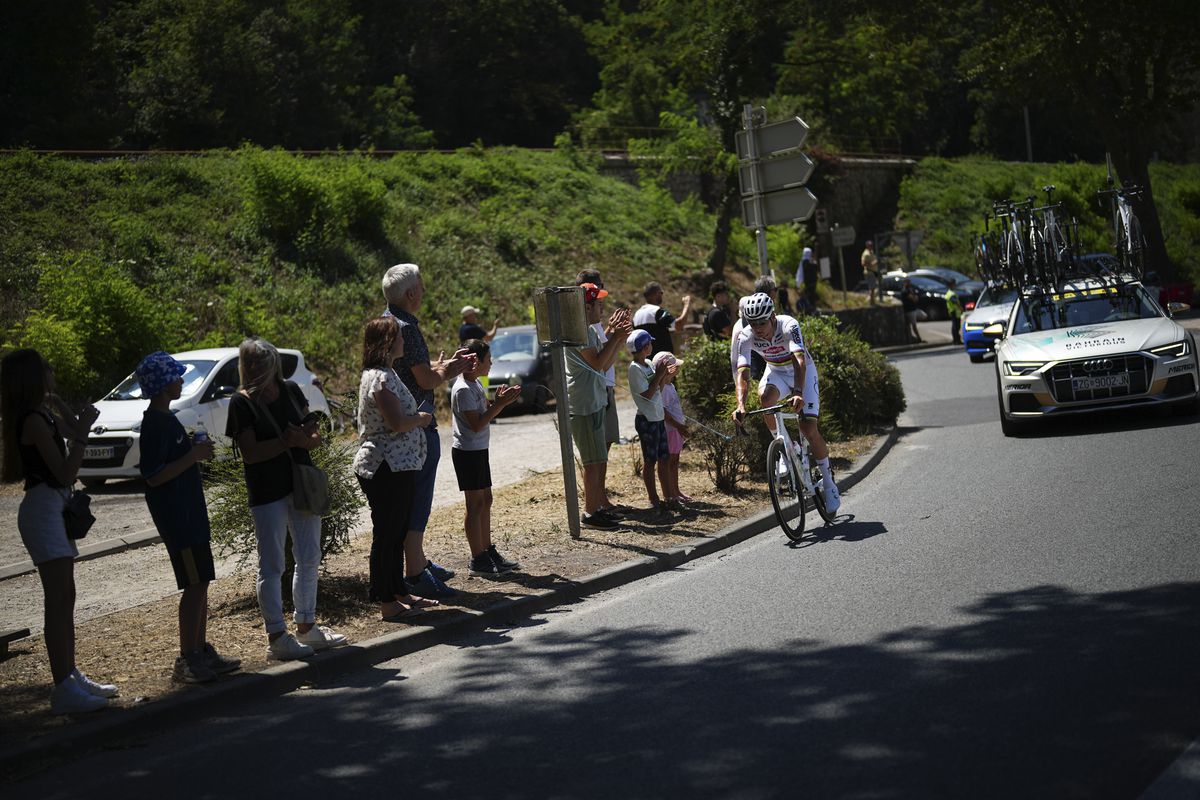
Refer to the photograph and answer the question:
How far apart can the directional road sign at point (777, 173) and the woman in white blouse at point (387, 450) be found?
312 inches

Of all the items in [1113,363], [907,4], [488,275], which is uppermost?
[907,4]

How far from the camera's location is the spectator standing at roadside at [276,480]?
7.26m

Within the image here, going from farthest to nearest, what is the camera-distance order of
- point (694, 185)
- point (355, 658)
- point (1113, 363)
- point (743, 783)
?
point (694, 185) → point (1113, 363) → point (355, 658) → point (743, 783)

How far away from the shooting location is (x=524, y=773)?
5.29m

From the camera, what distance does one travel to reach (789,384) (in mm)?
10703

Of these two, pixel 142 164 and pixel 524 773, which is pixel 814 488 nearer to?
pixel 524 773

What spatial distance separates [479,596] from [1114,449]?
23.4 ft

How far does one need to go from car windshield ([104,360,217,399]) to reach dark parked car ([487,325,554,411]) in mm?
6038

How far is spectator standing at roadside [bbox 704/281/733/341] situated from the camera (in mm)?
15047

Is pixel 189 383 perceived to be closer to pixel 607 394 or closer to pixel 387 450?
pixel 607 394

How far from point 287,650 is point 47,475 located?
1616 mm

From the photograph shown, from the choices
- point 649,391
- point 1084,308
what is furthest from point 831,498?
point 1084,308

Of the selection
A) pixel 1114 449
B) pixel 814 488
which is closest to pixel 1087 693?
pixel 814 488

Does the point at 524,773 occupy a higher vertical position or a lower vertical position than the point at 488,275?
lower
